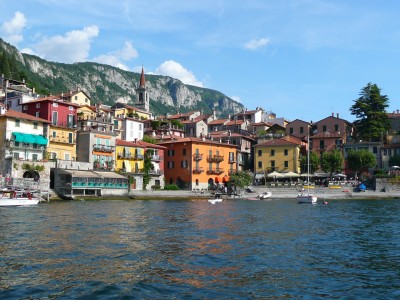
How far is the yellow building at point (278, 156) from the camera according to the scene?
87562 mm

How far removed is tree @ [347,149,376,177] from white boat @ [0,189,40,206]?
174 ft

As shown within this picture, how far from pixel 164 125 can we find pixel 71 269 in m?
86.8

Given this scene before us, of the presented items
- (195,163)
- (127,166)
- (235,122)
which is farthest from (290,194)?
(235,122)

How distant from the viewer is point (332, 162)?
269 ft

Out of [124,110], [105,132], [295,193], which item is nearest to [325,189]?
[295,193]

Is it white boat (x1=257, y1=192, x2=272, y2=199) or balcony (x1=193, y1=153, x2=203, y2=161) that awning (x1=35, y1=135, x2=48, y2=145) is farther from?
white boat (x1=257, y1=192, x2=272, y2=199)

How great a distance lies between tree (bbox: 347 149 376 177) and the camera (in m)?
79.9

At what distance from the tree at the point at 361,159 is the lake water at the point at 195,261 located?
175ft

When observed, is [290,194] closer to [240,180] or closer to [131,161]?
[240,180]

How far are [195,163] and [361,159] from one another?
28.2m

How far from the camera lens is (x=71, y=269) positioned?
15.8 meters

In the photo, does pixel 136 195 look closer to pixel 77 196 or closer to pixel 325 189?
pixel 77 196

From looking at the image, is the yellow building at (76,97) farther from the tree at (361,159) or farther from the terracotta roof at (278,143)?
the tree at (361,159)

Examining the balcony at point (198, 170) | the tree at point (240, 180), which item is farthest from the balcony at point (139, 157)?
the tree at point (240, 180)
